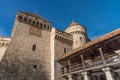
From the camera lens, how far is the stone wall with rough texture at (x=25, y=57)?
1436 centimetres

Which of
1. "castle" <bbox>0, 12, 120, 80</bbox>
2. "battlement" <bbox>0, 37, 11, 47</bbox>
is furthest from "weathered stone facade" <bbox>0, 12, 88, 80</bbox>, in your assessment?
"battlement" <bbox>0, 37, 11, 47</bbox>

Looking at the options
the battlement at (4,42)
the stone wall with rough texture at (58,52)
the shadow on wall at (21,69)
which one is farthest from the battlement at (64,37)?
the battlement at (4,42)

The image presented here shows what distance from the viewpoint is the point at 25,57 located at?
1636 cm

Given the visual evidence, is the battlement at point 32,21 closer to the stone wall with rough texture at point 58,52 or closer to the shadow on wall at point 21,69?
the stone wall with rough texture at point 58,52

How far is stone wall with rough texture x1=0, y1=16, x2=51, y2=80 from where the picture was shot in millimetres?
14359

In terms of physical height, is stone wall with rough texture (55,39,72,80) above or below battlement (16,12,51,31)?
below

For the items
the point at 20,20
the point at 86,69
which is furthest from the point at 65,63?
the point at 20,20

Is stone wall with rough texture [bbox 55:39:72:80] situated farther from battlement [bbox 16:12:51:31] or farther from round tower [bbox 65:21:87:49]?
battlement [bbox 16:12:51:31]

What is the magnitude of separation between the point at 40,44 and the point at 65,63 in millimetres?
5188

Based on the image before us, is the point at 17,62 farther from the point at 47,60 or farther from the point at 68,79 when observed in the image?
the point at 68,79

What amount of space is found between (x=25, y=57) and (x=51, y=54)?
4.55 metres

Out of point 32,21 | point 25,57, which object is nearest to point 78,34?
point 32,21

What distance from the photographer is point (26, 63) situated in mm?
16109

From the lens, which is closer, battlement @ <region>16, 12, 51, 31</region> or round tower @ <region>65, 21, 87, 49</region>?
battlement @ <region>16, 12, 51, 31</region>
